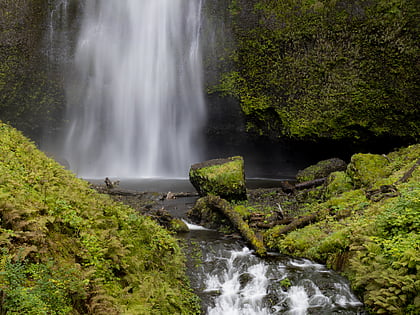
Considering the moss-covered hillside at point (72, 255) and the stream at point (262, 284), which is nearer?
the moss-covered hillside at point (72, 255)

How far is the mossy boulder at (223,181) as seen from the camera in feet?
38.9

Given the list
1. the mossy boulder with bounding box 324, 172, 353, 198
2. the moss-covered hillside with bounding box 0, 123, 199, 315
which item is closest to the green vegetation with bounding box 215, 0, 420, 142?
the mossy boulder with bounding box 324, 172, 353, 198

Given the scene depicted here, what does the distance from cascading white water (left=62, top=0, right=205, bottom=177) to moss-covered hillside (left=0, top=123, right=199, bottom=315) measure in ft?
69.7

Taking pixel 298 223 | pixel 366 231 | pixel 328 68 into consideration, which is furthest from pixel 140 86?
pixel 366 231

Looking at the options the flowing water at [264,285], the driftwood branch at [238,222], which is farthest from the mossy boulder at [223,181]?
the flowing water at [264,285]

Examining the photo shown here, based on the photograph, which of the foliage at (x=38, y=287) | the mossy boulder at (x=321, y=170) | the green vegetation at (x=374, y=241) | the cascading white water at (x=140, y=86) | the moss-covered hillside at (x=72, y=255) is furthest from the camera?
the cascading white water at (x=140, y=86)

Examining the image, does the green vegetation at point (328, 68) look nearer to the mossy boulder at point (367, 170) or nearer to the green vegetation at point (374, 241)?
the mossy boulder at point (367, 170)

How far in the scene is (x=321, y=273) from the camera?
5.77 meters

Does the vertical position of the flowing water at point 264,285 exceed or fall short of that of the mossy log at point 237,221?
it falls short

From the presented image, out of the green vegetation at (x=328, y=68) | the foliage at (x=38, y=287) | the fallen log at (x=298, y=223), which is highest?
the green vegetation at (x=328, y=68)

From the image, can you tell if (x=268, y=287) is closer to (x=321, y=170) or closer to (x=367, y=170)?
(x=367, y=170)

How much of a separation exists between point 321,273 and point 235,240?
2.40 metres

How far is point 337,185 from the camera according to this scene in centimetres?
1048

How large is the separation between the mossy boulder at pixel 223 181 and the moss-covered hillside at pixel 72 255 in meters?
6.13
